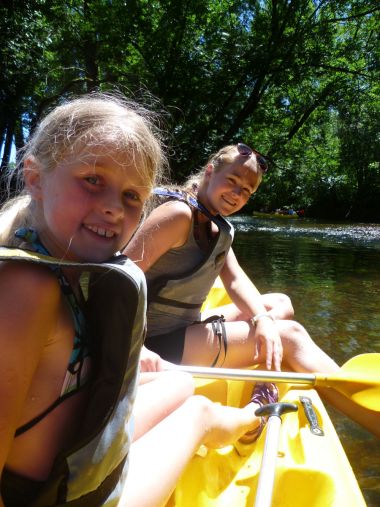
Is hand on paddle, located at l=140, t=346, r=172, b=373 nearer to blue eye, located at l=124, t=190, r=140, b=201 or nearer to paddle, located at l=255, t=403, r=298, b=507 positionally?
paddle, located at l=255, t=403, r=298, b=507

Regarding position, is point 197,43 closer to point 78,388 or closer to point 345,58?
point 345,58

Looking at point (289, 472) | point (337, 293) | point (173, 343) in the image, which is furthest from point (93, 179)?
point (337, 293)

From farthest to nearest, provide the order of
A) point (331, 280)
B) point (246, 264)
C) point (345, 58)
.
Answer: point (345, 58) → point (246, 264) → point (331, 280)

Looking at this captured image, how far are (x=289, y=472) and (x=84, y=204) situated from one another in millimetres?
995

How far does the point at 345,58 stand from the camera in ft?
34.2

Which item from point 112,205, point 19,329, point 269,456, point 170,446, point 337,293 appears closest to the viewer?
point 19,329

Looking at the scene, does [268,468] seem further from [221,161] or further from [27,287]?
[221,161]

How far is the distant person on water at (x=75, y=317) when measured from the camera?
28.3 inches

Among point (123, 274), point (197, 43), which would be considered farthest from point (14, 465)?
point (197, 43)

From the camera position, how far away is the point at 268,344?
196 cm

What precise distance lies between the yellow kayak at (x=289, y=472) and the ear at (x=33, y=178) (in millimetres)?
900

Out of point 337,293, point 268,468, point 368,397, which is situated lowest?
point 337,293

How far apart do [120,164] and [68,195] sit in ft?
0.42

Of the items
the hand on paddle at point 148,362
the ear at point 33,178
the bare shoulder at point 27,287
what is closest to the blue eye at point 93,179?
the ear at point 33,178
